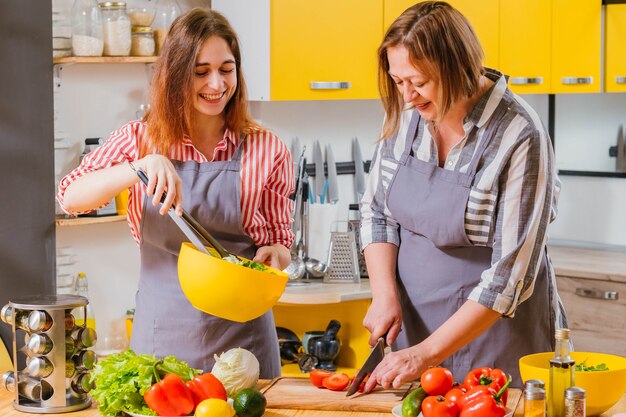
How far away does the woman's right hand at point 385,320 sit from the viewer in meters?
2.24

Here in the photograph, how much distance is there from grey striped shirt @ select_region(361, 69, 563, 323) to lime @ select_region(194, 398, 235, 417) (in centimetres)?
60

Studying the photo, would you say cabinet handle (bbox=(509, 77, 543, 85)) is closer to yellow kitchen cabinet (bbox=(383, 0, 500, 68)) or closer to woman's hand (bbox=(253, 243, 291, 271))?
yellow kitchen cabinet (bbox=(383, 0, 500, 68))

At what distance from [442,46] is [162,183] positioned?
25.2 inches

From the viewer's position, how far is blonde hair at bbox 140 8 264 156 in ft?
7.49

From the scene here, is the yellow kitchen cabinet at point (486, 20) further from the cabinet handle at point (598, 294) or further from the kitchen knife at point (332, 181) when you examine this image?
the cabinet handle at point (598, 294)

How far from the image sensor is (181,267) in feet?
6.64

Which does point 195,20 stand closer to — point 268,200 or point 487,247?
point 268,200

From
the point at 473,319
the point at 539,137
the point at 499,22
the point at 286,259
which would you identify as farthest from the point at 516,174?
the point at 499,22

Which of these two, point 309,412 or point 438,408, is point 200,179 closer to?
point 309,412

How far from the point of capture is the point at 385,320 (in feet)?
7.37

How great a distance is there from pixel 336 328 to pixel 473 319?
1.38 meters

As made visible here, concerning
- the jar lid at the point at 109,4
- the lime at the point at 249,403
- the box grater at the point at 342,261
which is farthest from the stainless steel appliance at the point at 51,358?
the box grater at the point at 342,261

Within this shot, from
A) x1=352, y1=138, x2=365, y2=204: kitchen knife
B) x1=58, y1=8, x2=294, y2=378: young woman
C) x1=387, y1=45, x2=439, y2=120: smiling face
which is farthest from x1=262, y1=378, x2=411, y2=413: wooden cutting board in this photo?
x1=352, y1=138, x2=365, y2=204: kitchen knife

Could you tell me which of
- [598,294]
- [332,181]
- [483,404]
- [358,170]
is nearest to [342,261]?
[332,181]
